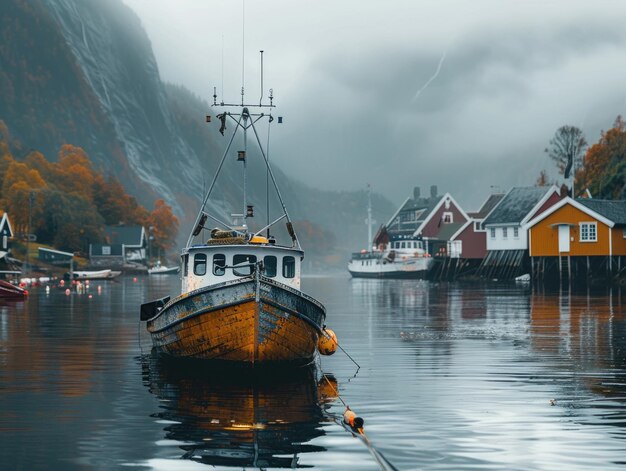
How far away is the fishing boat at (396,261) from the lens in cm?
15850

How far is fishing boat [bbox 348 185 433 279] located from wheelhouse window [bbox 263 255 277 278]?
12057 centimetres

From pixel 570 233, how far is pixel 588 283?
6.29 metres

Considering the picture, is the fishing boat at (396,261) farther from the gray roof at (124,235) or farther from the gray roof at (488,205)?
the gray roof at (124,235)

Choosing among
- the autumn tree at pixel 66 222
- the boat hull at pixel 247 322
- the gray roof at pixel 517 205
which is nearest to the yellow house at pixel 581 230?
the gray roof at pixel 517 205

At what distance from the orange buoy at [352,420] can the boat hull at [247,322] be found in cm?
686

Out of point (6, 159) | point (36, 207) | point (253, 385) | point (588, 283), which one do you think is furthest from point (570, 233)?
point (6, 159)

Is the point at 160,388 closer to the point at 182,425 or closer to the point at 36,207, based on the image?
the point at 182,425

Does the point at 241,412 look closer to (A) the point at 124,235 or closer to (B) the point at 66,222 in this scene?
(B) the point at 66,222

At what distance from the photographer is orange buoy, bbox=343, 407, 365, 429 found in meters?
19.3

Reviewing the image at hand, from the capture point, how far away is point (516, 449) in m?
17.8

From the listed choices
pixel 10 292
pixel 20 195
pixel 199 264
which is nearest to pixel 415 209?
pixel 20 195

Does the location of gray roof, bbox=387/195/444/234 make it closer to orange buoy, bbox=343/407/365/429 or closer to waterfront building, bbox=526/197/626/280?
waterfront building, bbox=526/197/626/280

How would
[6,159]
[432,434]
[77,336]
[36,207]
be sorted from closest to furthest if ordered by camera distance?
[432,434] → [77,336] → [36,207] → [6,159]

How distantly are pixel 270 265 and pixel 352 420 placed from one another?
11702 millimetres
